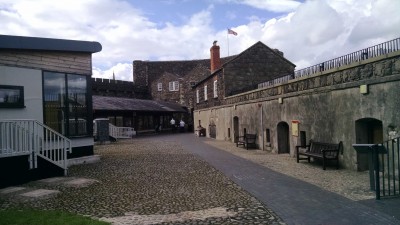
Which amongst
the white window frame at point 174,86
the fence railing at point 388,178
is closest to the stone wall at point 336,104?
the fence railing at point 388,178

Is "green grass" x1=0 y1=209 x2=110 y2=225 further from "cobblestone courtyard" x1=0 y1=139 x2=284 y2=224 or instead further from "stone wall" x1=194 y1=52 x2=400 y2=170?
"stone wall" x1=194 y1=52 x2=400 y2=170

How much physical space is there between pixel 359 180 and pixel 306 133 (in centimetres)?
469

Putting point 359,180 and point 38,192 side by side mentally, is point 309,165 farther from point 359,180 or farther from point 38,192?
point 38,192

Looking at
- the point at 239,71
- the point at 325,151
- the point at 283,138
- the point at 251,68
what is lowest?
the point at 325,151

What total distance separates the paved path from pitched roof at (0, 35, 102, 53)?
7470 mm

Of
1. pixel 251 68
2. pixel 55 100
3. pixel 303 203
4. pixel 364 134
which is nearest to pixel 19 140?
pixel 55 100

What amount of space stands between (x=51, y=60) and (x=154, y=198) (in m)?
7.47

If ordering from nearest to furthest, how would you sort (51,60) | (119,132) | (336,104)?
(336,104)
(51,60)
(119,132)

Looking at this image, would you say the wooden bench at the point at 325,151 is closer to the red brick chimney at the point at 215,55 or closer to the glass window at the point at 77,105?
the glass window at the point at 77,105

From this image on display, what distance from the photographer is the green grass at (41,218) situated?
6.01m

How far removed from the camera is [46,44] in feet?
40.6

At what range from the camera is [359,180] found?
9.64 meters

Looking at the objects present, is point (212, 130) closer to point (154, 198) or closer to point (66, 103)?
point (66, 103)

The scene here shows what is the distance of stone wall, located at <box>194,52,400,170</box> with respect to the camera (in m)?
9.69
